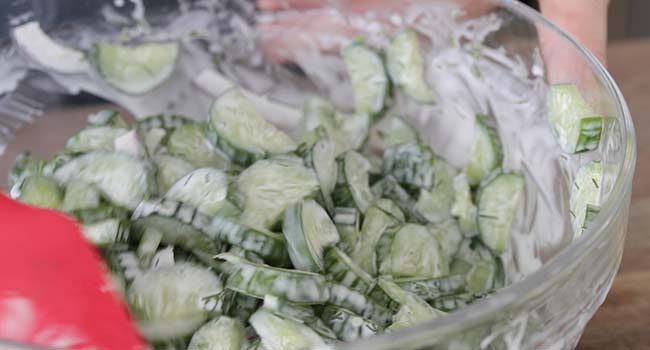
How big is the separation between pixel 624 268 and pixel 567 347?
355 millimetres

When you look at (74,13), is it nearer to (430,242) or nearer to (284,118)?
(284,118)

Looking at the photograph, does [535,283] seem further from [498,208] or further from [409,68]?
[409,68]

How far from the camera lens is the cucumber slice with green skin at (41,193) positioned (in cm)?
97

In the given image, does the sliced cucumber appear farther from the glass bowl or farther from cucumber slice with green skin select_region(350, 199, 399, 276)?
cucumber slice with green skin select_region(350, 199, 399, 276)

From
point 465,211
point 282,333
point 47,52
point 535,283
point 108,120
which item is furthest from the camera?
point 47,52

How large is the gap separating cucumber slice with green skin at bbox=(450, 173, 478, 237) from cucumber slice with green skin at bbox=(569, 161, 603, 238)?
0.14 metres

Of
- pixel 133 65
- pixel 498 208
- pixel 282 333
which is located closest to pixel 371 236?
pixel 498 208

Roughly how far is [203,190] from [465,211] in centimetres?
35

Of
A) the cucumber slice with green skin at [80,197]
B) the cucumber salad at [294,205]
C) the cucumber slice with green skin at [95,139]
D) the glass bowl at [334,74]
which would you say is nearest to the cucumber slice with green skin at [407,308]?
the cucumber salad at [294,205]

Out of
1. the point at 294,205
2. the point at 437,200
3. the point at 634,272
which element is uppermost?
the point at 294,205

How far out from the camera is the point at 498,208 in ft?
3.46

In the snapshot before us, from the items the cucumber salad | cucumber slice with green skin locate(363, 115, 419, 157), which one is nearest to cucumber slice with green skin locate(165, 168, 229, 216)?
the cucumber salad

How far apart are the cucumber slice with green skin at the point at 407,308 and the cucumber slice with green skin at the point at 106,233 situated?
0.90 ft

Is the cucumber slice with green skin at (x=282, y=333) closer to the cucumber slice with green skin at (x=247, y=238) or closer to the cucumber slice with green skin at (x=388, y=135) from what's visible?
the cucumber slice with green skin at (x=247, y=238)
